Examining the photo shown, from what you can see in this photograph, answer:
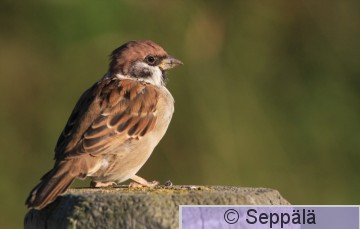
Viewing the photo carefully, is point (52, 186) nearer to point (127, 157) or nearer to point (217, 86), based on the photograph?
point (127, 157)

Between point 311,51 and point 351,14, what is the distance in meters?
0.40

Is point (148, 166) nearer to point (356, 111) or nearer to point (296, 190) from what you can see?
point (296, 190)

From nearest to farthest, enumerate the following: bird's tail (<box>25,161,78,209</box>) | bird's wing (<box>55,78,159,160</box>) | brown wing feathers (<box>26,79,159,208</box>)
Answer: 1. bird's tail (<box>25,161,78,209</box>)
2. brown wing feathers (<box>26,79,159,208</box>)
3. bird's wing (<box>55,78,159,160</box>)

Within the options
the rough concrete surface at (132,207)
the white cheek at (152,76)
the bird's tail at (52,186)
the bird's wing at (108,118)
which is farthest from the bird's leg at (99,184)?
the rough concrete surface at (132,207)

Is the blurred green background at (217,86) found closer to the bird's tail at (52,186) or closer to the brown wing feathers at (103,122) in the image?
the brown wing feathers at (103,122)

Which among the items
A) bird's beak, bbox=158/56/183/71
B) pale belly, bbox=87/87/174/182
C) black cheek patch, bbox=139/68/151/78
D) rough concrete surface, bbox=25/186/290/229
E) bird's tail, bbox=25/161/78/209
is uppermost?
bird's beak, bbox=158/56/183/71

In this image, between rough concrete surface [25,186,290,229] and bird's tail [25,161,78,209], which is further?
bird's tail [25,161,78,209]

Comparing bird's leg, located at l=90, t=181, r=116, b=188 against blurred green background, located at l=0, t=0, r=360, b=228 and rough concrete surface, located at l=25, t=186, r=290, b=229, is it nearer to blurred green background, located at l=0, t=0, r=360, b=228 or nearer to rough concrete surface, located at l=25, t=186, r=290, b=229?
blurred green background, located at l=0, t=0, r=360, b=228

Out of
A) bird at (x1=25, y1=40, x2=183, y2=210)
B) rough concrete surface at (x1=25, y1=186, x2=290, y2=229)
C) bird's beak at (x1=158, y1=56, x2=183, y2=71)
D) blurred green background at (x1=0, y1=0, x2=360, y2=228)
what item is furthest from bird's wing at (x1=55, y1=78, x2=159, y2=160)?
rough concrete surface at (x1=25, y1=186, x2=290, y2=229)

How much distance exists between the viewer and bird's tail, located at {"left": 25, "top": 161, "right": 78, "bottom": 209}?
→ 3.35 meters

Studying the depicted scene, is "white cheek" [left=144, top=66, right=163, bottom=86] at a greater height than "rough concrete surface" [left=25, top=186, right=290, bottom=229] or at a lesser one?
greater

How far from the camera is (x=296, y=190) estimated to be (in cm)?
558

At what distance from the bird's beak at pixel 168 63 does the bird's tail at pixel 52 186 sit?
3.98 feet

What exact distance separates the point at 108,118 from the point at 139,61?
72 centimetres
